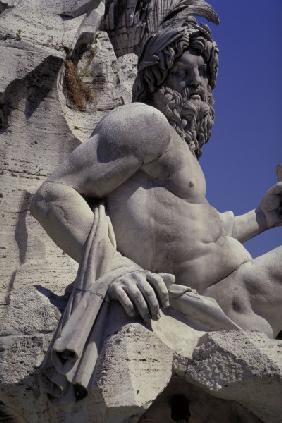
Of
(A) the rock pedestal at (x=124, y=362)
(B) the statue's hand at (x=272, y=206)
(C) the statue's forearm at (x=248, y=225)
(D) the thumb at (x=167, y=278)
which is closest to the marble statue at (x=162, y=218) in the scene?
(D) the thumb at (x=167, y=278)

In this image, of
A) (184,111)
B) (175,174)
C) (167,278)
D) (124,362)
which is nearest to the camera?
(124,362)

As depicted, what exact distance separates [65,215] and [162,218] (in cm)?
46

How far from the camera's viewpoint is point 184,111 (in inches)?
160

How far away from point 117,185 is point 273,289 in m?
0.92

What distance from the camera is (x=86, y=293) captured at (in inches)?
Answer: 129

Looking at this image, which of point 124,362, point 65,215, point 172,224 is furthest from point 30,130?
point 124,362

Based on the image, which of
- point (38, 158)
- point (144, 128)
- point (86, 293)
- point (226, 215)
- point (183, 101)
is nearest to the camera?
point (86, 293)

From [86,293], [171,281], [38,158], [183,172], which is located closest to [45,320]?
[86,293]

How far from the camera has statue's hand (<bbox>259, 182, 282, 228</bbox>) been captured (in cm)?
438

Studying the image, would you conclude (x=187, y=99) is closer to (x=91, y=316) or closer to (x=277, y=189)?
(x=277, y=189)

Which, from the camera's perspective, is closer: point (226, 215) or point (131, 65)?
point (226, 215)

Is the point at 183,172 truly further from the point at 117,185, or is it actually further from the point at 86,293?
the point at 86,293

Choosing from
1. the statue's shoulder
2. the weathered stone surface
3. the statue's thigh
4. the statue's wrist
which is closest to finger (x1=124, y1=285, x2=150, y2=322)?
the statue's thigh

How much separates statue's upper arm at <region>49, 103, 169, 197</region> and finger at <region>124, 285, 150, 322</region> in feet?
2.34
